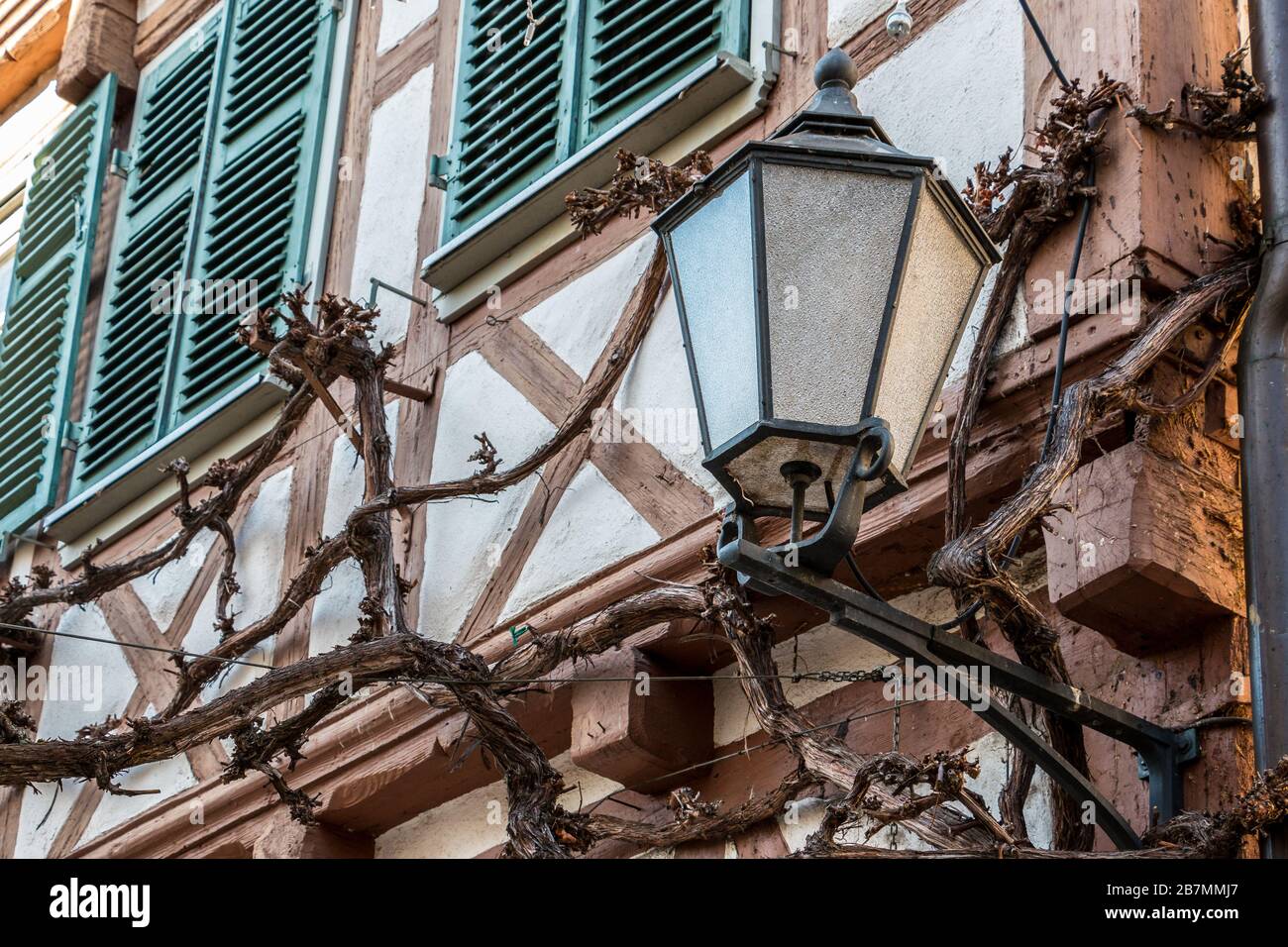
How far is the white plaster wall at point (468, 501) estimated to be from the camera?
16.9 ft

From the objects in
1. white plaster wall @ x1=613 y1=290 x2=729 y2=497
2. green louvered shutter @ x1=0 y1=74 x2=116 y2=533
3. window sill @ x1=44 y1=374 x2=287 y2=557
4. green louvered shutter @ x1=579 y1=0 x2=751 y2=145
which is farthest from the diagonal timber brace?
green louvered shutter @ x1=0 y1=74 x2=116 y2=533

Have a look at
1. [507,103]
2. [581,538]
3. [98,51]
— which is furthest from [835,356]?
[98,51]

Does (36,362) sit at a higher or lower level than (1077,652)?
higher

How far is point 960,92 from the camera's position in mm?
4496

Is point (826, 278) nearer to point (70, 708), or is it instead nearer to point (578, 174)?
point (578, 174)

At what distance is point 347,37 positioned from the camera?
22.0 ft

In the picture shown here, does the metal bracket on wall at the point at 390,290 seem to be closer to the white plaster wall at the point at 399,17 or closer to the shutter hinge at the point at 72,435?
the white plaster wall at the point at 399,17

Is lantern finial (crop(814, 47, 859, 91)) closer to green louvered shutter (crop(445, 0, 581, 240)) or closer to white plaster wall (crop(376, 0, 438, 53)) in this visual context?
green louvered shutter (crop(445, 0, 581, 240))

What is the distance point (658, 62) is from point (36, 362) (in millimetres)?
3089

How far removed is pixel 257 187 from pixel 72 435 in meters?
1.03
